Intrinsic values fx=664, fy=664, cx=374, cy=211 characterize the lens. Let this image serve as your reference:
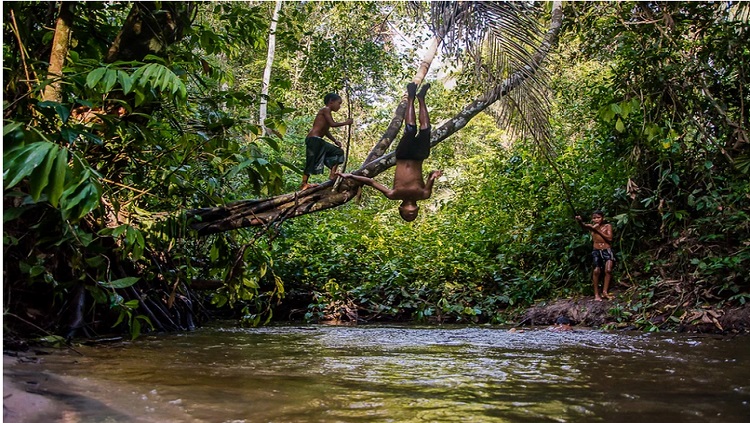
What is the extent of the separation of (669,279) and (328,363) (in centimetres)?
623

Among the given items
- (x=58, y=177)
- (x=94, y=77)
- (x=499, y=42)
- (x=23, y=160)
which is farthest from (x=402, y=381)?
(x=499, y=42)

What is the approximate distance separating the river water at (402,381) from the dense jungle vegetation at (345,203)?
2.45ft

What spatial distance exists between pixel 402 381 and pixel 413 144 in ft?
Answer: 10.3

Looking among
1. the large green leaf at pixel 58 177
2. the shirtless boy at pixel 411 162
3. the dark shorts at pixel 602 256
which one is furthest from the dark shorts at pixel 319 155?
the large green leaf at pixel 58 177

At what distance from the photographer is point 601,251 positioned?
31.6 ft

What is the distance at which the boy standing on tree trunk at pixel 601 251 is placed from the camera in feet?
31.2

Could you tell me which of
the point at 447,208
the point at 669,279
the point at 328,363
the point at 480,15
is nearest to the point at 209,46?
the point at 480,15

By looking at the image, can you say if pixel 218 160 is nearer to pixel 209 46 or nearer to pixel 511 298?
pixel 209 46

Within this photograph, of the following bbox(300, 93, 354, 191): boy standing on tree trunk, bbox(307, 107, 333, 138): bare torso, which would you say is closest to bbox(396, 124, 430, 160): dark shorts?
bbox(300, 93, 354, 191): boy standing on tree trunk

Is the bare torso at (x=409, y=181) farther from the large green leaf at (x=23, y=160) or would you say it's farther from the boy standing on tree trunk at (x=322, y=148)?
the large green leaf at (x=23, y=160)

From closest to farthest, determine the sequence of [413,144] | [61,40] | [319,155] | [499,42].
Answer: [61,40] → [499,42] → [413,144] → [319,155]

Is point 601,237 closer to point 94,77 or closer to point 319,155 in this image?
point 319,155

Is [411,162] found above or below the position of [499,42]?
below

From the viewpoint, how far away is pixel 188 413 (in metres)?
2.69
